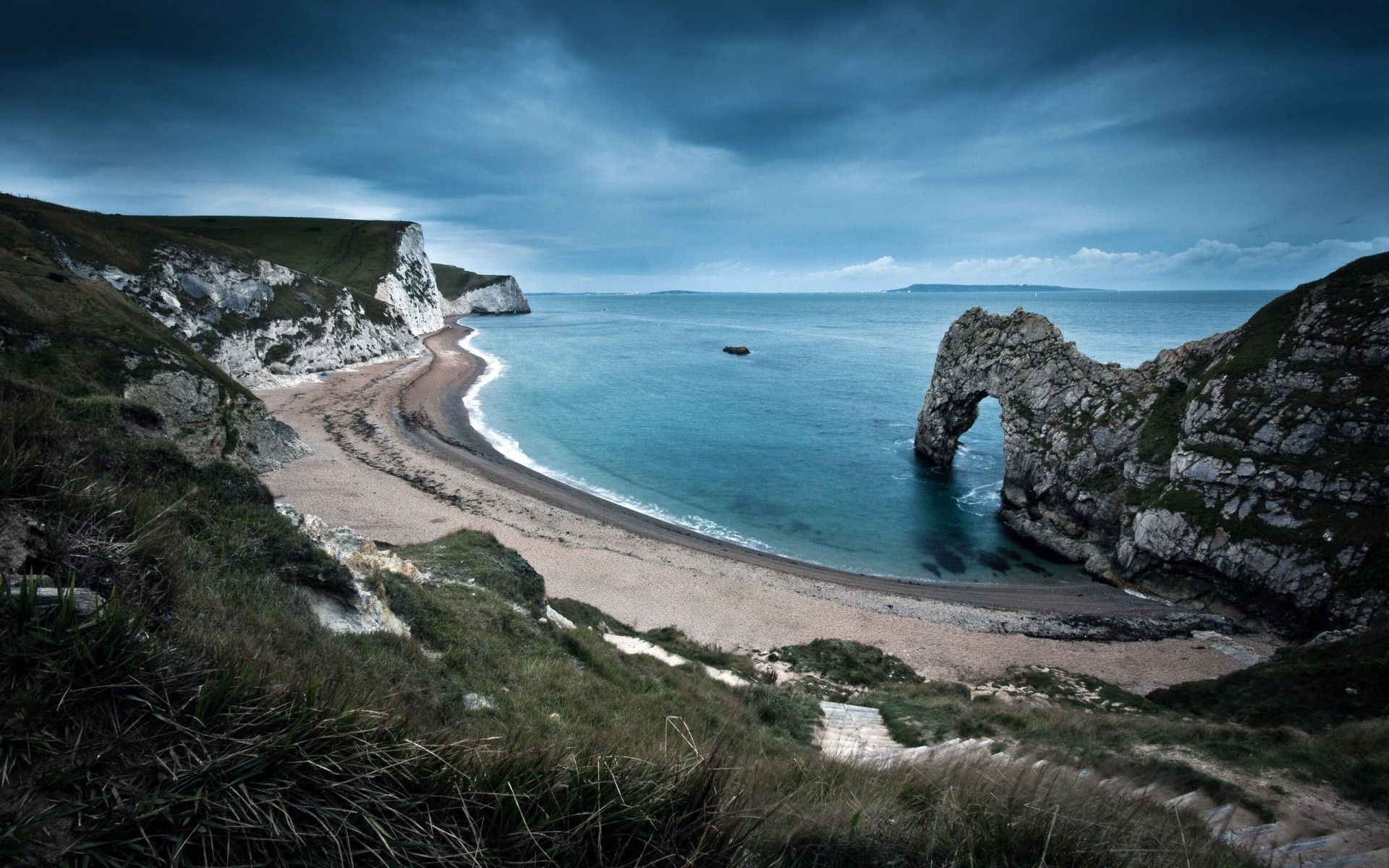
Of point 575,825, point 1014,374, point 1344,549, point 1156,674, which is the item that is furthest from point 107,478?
point 1014,374

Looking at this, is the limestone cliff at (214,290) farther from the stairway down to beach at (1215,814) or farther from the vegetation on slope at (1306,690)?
the vegetation on slope at (1306,690)

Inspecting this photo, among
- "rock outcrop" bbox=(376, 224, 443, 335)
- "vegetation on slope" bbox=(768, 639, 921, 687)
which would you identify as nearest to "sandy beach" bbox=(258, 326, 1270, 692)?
"vegetation on slope" bbox=(768, 639, 921, 687)

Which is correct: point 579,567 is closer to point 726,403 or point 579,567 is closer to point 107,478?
point 107,478

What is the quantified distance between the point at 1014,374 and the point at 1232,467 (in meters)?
12.2

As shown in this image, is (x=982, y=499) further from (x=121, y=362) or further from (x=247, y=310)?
(x=247, y=310)

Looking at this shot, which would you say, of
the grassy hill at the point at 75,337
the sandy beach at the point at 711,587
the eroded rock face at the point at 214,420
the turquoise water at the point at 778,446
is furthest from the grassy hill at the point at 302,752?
the turquoise water at the point at 778,446

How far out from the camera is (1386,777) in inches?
305

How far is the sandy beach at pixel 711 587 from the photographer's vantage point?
1856cm

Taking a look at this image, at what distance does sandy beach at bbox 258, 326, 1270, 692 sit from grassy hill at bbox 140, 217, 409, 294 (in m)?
64.6

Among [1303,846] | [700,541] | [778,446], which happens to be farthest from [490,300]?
[1303,846]

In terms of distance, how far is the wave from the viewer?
2833 centimetres

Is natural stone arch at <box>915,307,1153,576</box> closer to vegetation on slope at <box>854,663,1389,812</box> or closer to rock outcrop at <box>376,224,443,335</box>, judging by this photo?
vegetation on slope at <box>854,663,1389,812</box>

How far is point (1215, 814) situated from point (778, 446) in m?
35.7

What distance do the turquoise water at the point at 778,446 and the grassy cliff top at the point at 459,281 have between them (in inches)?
3175
